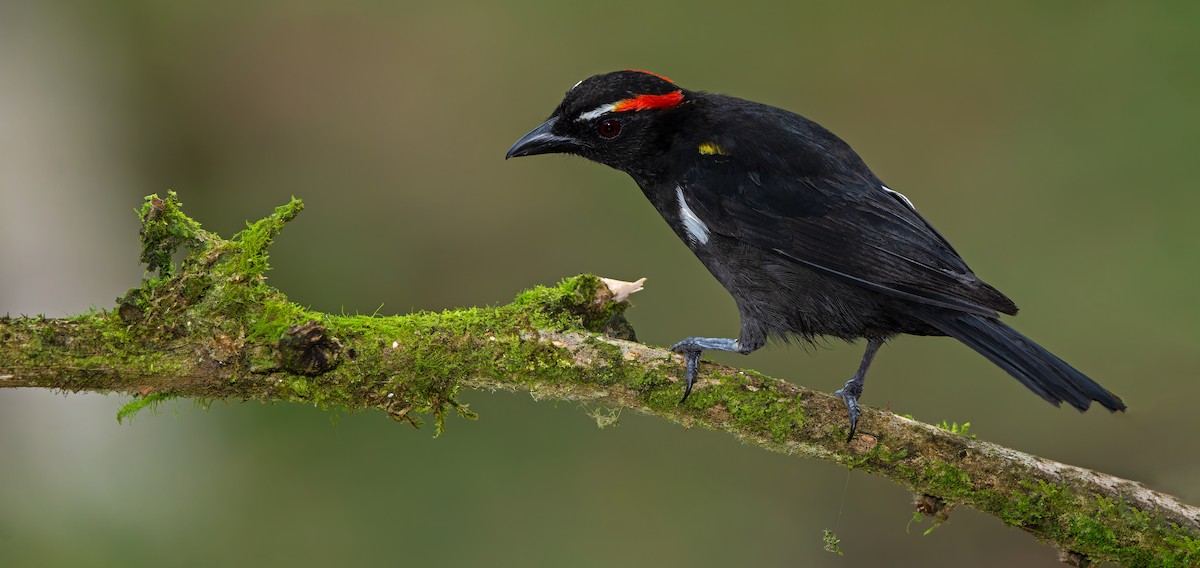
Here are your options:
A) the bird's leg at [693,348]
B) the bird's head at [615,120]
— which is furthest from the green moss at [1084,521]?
the bird's head at [615,120]

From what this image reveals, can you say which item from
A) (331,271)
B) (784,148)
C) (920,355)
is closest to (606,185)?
(331,271)

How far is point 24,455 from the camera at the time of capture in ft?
19.4

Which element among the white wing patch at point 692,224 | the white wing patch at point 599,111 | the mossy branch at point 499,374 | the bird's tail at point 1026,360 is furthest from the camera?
the white wing patch at point 599,111

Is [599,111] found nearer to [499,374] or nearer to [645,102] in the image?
[645,102]

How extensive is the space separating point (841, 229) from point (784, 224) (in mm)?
237

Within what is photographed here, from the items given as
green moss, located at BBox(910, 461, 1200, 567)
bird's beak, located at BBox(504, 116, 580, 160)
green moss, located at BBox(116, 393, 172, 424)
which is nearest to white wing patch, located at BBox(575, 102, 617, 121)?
bird's beak, located at BBox(504, 116, 580, 160)

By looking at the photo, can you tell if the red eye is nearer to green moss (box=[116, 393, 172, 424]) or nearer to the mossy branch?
the mossy branch

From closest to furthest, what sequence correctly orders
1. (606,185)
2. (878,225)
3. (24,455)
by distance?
(878,225) → (24,455) → (606,185)

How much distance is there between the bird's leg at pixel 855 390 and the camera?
364cm

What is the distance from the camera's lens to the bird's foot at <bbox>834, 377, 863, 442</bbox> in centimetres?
363

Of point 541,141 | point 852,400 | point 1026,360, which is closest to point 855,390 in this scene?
point 852,400

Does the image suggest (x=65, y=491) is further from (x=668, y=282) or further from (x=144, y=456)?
(x=668, y=282)

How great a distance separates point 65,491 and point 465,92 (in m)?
3.87

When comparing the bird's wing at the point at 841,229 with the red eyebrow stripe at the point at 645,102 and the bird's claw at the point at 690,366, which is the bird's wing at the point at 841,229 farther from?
the bird's claw at the point at 690,366
